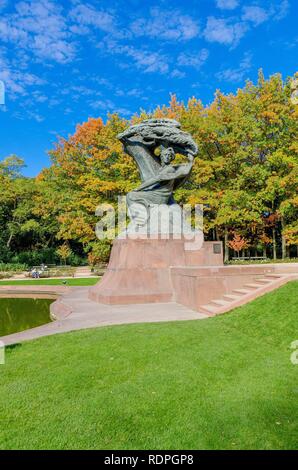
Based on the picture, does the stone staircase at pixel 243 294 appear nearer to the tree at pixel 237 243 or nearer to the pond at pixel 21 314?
the pond at pixel 21 314

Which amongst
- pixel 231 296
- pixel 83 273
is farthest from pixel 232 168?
pixel 231 296

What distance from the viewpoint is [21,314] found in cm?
1205

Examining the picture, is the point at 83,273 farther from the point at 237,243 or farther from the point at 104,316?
the point at 104,316

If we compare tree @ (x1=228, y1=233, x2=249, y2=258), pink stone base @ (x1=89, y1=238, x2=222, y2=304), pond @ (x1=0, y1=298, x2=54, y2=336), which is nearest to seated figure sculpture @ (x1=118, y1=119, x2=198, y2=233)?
pink stone base @ (x1=89, y1=238, x2=222, y2=304)

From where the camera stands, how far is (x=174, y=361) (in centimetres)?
546

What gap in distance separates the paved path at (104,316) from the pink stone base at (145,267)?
1.81 ft

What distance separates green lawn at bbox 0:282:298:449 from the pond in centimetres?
337

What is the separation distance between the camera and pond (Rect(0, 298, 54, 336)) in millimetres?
9875

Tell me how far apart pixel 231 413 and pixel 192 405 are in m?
0.44

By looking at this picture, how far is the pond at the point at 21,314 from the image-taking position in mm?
9875

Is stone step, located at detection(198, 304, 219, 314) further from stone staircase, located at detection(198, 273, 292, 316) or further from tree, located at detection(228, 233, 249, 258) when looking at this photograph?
tree, located at detection(228, 233, 249, 258)

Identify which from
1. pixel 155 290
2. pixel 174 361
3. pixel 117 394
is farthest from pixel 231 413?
pixel 155 290

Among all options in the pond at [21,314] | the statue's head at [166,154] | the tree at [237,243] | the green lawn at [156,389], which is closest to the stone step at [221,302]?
the green lawn at [156,389]
